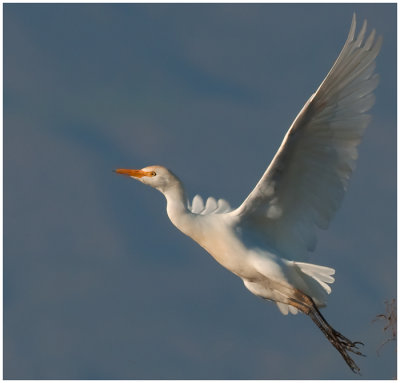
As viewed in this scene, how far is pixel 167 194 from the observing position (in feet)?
48.7

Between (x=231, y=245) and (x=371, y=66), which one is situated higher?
(x=371, y=66)

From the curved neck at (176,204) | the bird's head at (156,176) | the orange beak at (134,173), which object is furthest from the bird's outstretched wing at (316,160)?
the orange beak at (134,173)

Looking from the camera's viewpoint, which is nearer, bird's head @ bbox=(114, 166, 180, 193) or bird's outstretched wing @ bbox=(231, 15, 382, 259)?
bird's outstretched wing @ bbox=(231, 15, 382, 259)

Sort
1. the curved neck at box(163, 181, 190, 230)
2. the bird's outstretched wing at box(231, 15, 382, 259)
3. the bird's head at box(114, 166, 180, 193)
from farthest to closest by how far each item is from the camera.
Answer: the bird's head at box(114, 166, 180, 193) → the curved neck at box(163, 181, 190, 230) → the bird's outstretched wing at box(231, 15, 382, 259)

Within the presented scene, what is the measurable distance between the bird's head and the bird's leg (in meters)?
2.28

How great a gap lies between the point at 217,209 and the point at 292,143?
2.36 m

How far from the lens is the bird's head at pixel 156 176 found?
48.8ft

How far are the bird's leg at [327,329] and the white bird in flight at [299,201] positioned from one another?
0.01 m

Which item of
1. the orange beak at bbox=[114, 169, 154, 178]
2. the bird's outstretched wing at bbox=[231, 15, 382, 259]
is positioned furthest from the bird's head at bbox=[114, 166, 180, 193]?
the bird's outstretched wing at bbox=[231, 15, 382, 259]

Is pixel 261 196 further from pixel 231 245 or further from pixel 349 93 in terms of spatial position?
pixel 349 93

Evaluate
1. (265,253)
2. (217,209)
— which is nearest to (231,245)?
(265,253)

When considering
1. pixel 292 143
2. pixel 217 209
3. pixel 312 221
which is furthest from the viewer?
pixel 217 209

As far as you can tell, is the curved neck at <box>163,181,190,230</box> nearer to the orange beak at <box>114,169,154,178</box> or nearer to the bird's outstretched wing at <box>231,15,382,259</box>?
the orange beak at <box>114,169,154,178</box>

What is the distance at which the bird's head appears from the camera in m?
14.9
